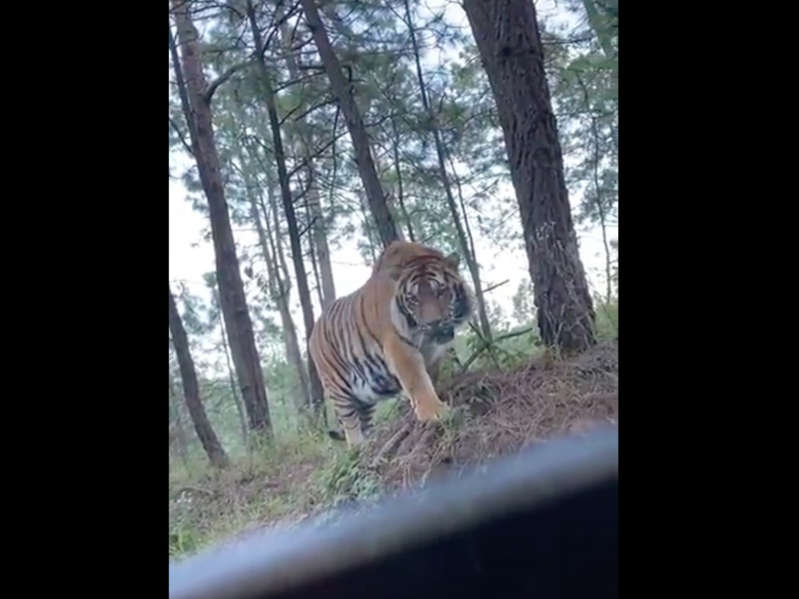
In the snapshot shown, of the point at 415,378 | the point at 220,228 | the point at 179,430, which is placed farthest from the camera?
the point at 415,378

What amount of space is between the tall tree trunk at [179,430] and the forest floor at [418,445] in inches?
3.7

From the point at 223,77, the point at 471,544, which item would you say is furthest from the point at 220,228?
the point at 471,544

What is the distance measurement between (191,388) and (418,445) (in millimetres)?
445

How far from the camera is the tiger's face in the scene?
5.08 ft

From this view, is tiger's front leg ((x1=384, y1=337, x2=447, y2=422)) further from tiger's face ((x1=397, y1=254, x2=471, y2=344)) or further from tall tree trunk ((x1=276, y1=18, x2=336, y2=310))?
tall tree trunk ((x1=276, y1=18, x2=336, y2=310))

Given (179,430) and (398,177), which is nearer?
(179,430)

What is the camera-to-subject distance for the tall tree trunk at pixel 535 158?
5.11 ft

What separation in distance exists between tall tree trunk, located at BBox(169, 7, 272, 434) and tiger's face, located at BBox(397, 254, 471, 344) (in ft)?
1.05

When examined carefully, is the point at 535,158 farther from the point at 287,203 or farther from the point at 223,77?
the point at 223,77

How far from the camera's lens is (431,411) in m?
1.53
